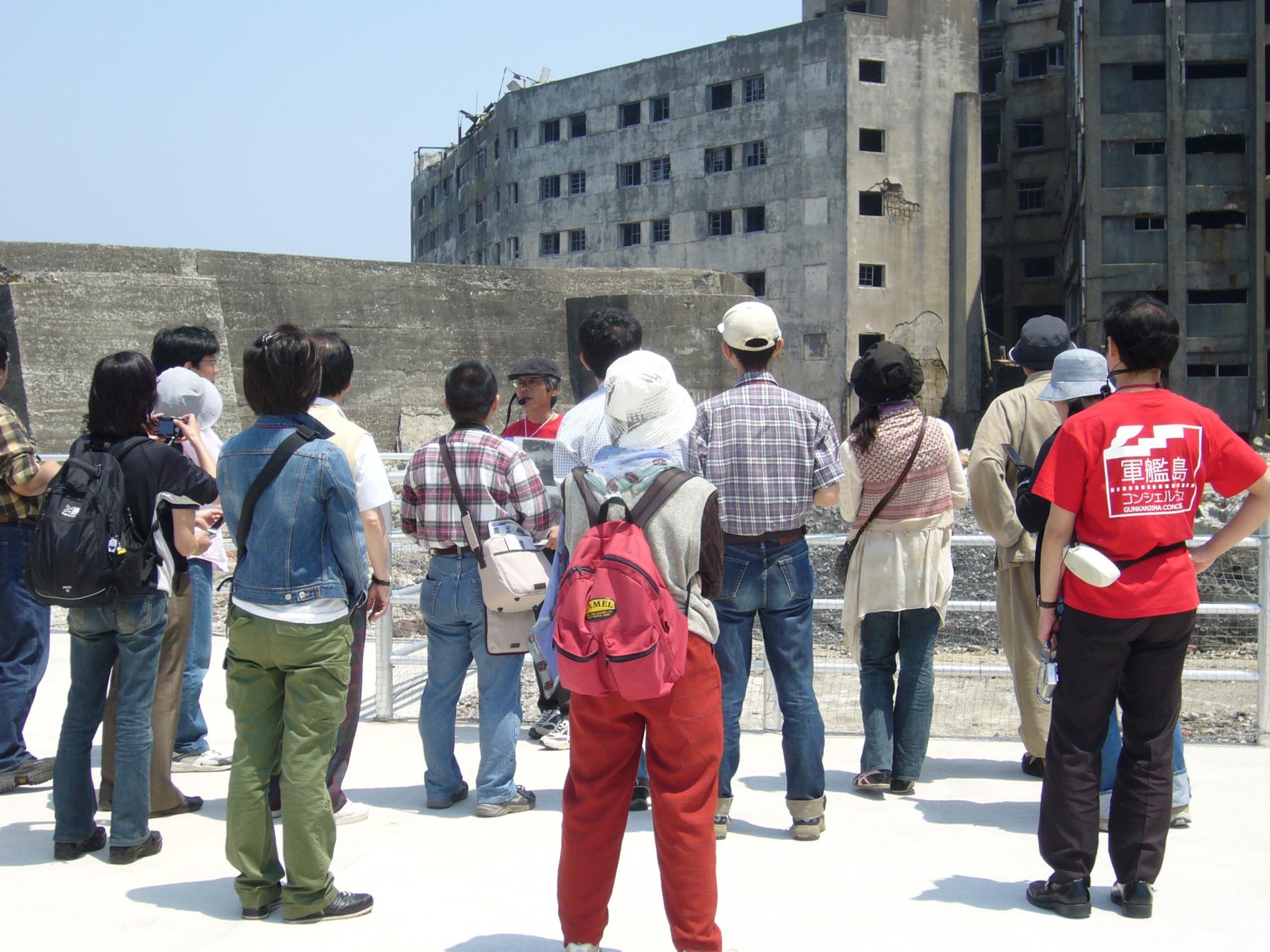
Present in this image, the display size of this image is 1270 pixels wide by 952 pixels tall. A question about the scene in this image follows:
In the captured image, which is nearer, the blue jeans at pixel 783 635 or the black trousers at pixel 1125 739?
the black trousers at pixel 1125 739

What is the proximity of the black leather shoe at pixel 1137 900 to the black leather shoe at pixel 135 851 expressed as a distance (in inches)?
118

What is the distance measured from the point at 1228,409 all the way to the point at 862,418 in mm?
34036

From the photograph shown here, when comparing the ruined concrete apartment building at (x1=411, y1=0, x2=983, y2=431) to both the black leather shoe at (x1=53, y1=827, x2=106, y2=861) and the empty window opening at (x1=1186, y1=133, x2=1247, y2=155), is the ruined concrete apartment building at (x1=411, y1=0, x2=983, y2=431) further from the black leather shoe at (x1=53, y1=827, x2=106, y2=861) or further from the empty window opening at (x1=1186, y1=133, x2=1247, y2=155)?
the black leather shoe at (x1=53, y1=827, x2=106, y2=861)

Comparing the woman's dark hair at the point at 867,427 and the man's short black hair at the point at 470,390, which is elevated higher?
the man's short black hair at the point at 470,390

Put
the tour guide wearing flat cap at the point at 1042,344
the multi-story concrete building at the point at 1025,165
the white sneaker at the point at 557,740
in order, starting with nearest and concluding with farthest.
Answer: the tour guide wearing flat cap at the point at 1042,344
the white sneaker at the point at 557,740
the multi-story concrete building at the point at 1025,165

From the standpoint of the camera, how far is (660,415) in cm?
312

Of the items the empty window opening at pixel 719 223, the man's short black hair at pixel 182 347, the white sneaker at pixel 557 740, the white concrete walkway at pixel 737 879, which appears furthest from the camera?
the empty window opening at pixel 719 223

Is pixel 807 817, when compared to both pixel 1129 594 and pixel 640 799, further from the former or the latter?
pixel 1129 594

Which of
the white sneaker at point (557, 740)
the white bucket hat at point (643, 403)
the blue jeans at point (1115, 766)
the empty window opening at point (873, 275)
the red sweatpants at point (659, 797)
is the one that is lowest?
the white sneaker at point (557, 740)

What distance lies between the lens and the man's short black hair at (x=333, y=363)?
4367 mm

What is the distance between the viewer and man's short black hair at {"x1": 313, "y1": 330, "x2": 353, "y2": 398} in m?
4.37

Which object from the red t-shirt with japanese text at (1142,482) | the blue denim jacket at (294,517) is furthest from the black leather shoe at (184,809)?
the red t-shirt with japanese text at (1142,482)

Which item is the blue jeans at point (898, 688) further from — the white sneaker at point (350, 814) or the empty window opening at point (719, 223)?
the empty window opening at point (719, 223)

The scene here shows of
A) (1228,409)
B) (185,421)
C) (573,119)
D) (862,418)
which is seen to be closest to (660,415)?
(862,418)
